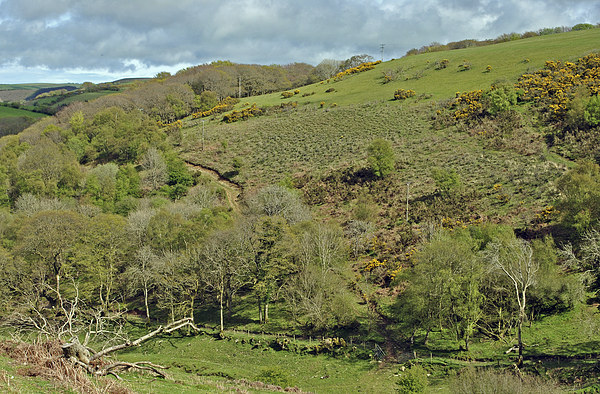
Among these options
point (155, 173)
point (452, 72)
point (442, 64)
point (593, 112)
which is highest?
point (442, 64)

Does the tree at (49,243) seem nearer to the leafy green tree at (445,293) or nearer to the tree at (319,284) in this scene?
the tree at (319,284)

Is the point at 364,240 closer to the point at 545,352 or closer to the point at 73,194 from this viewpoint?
the point at 545,352

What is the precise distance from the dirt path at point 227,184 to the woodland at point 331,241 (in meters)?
0.57

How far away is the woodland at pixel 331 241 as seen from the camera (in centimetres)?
2836

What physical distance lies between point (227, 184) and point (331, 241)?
41.3 meters

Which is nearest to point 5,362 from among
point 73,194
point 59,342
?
point 59,342

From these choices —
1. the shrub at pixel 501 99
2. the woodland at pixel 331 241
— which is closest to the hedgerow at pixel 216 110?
the woodland at pixel 331 241

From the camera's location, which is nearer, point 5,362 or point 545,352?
point 5,362

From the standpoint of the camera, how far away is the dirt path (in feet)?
246

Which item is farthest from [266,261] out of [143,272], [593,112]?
[593,112]

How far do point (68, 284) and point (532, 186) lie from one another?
6011 cm

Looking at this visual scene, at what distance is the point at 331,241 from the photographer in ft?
153

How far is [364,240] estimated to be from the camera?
177ft

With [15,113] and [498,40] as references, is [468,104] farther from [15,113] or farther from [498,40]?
[15,113]
